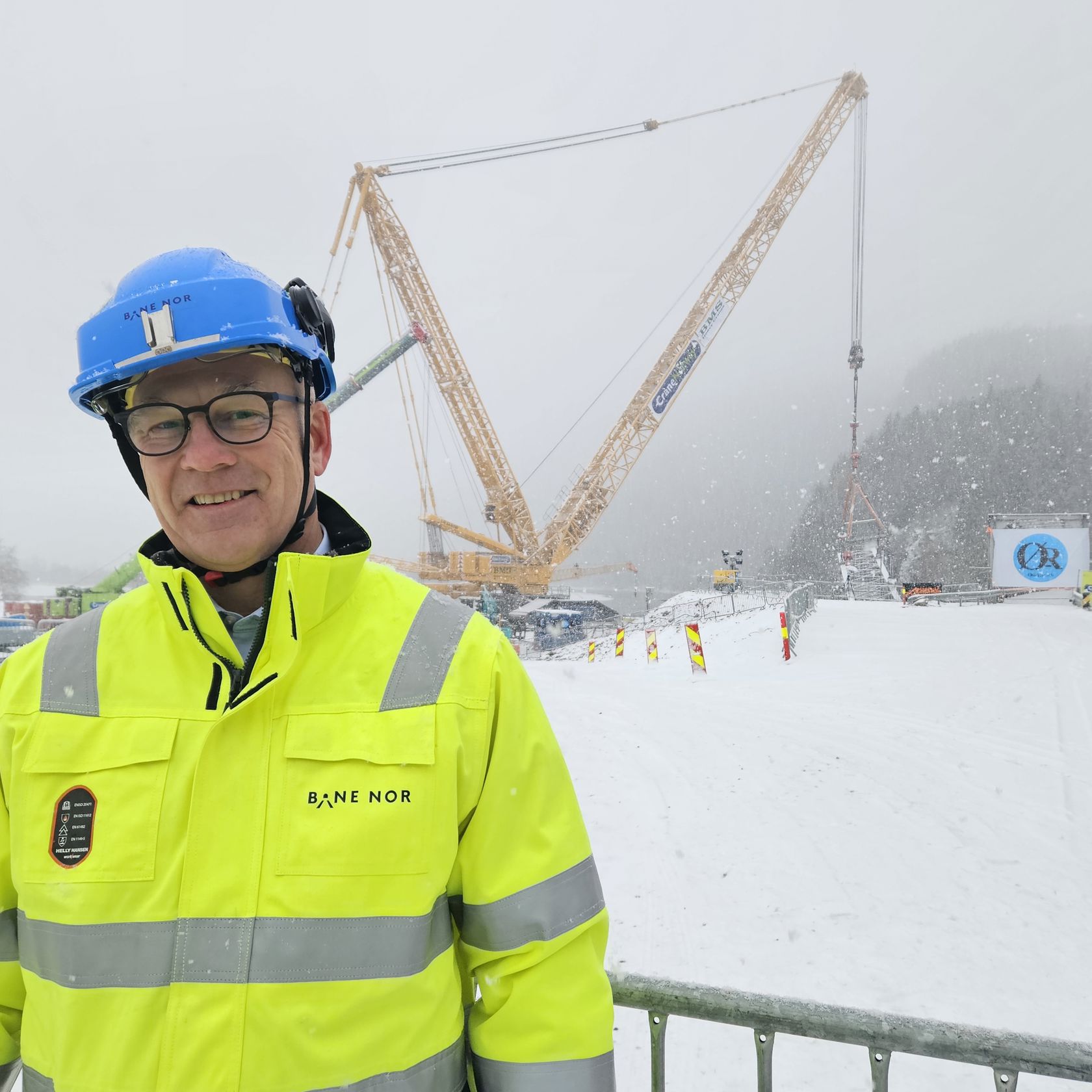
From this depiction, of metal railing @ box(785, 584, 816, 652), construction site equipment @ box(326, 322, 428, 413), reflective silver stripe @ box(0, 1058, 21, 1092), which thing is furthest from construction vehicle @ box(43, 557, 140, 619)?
reflective silver stripe @ box(0, 1058, 21, 1092)

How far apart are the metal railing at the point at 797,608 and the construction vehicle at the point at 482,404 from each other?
15.4 meters

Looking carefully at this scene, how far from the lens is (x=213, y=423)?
1508mm

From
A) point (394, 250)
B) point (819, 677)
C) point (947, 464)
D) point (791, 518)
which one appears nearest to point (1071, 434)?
point (947, 464)

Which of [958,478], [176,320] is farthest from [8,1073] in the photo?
[958,478]

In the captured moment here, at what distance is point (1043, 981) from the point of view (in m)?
3.75

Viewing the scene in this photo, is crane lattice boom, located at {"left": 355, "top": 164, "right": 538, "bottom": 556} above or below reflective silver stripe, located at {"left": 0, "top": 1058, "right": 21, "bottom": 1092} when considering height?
above

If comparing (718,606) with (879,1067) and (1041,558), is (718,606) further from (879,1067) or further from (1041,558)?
(879,1067)

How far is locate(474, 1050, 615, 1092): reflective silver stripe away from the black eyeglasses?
1506 mm

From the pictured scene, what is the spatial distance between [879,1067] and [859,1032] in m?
0.14

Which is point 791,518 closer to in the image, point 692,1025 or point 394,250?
point 394,250

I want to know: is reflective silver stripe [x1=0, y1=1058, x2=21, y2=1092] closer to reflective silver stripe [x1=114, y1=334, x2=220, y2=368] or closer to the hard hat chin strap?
the hard hat chin strap

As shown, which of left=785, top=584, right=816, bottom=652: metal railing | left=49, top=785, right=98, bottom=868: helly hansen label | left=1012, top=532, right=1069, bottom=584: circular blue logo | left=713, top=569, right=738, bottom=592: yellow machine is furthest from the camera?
left=713, top=569, right=738, bottom=592: yellow machine

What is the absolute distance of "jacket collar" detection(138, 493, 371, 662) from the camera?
1.42 m

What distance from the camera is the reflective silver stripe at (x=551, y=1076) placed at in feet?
4.45
